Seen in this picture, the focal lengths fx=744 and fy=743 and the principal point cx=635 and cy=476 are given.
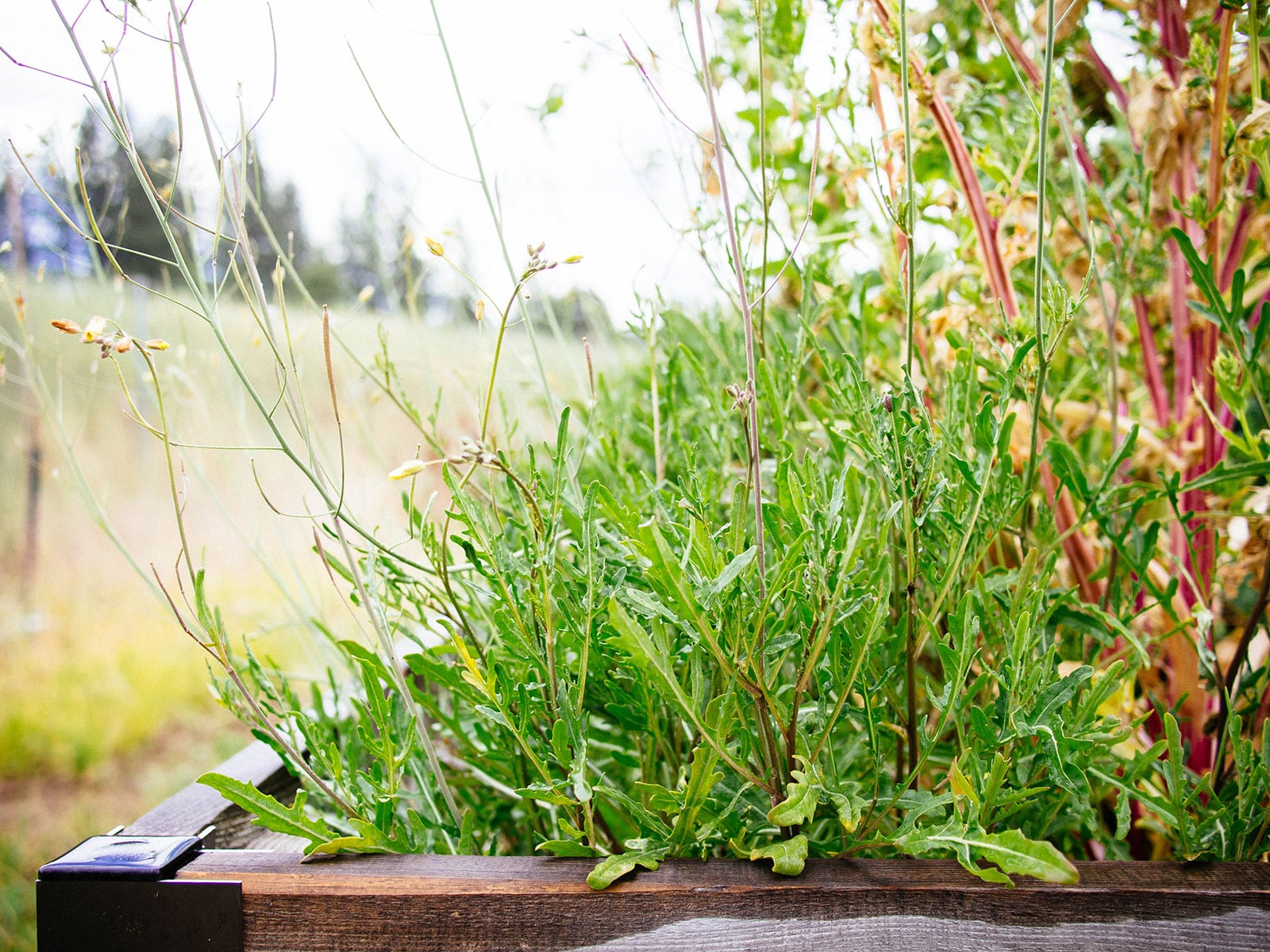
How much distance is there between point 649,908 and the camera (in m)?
0.32

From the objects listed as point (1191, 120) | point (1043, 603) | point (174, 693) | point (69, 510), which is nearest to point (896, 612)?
point (1043, 603)

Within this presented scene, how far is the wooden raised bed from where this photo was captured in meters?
0.31

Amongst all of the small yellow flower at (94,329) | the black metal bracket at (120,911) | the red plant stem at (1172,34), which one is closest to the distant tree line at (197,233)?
the small yellow flower at (94,329)

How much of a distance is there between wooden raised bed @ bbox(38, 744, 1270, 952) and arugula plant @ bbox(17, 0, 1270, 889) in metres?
0.02

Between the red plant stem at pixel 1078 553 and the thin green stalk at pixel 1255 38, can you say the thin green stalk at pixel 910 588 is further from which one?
the thin green stalk at pixel 1255 38

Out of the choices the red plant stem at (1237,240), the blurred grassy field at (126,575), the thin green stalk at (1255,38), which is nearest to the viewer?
the thin green stalk at (1255,38)

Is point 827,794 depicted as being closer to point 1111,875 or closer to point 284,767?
point 1111,875

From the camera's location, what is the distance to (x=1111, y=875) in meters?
0.33

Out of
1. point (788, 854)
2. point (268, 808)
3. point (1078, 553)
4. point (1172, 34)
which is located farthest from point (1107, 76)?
point (268, 808)

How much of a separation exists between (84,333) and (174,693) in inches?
76.7

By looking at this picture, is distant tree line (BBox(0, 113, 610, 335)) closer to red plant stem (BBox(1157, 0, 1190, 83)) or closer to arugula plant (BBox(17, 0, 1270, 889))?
arugula plant (BBox(17, 0, 1270, 889))

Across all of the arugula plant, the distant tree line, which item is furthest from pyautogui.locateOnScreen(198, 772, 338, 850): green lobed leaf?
the distant tree line

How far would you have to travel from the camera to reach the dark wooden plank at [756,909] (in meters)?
0.31

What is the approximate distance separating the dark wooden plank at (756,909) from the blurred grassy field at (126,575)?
0.41 meters
